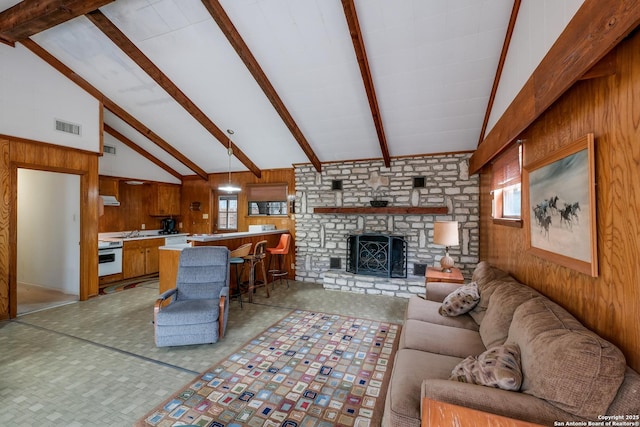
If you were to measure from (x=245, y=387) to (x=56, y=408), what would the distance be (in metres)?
1.37

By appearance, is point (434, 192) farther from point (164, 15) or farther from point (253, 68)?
point (164, 15)

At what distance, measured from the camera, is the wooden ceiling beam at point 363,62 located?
2.75m

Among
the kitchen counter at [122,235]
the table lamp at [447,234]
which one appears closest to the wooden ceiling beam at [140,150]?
the kitchen counter at [122,235]

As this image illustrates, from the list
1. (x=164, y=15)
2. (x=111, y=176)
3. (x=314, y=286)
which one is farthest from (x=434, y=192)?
(x=111, y=176)

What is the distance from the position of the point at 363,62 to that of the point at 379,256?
11.2 ft

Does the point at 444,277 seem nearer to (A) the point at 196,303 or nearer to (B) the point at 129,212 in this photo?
(A) the point at 196,303

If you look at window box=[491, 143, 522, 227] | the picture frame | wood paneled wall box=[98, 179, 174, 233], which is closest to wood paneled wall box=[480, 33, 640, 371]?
the picture frame

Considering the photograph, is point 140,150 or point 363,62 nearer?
point 363,62

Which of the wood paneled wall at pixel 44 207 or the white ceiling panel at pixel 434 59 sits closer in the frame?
the white ceiling panel at pixel 434 59

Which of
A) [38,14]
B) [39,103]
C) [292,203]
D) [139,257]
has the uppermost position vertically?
[38,14]

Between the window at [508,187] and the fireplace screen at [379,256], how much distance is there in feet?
5.94

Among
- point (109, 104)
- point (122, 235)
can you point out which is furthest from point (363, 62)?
point (122, 235)

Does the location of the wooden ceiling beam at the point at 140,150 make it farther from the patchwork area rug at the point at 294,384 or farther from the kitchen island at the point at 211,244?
the patchwork area rug at the point at 294,384

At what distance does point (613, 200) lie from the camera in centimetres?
137
